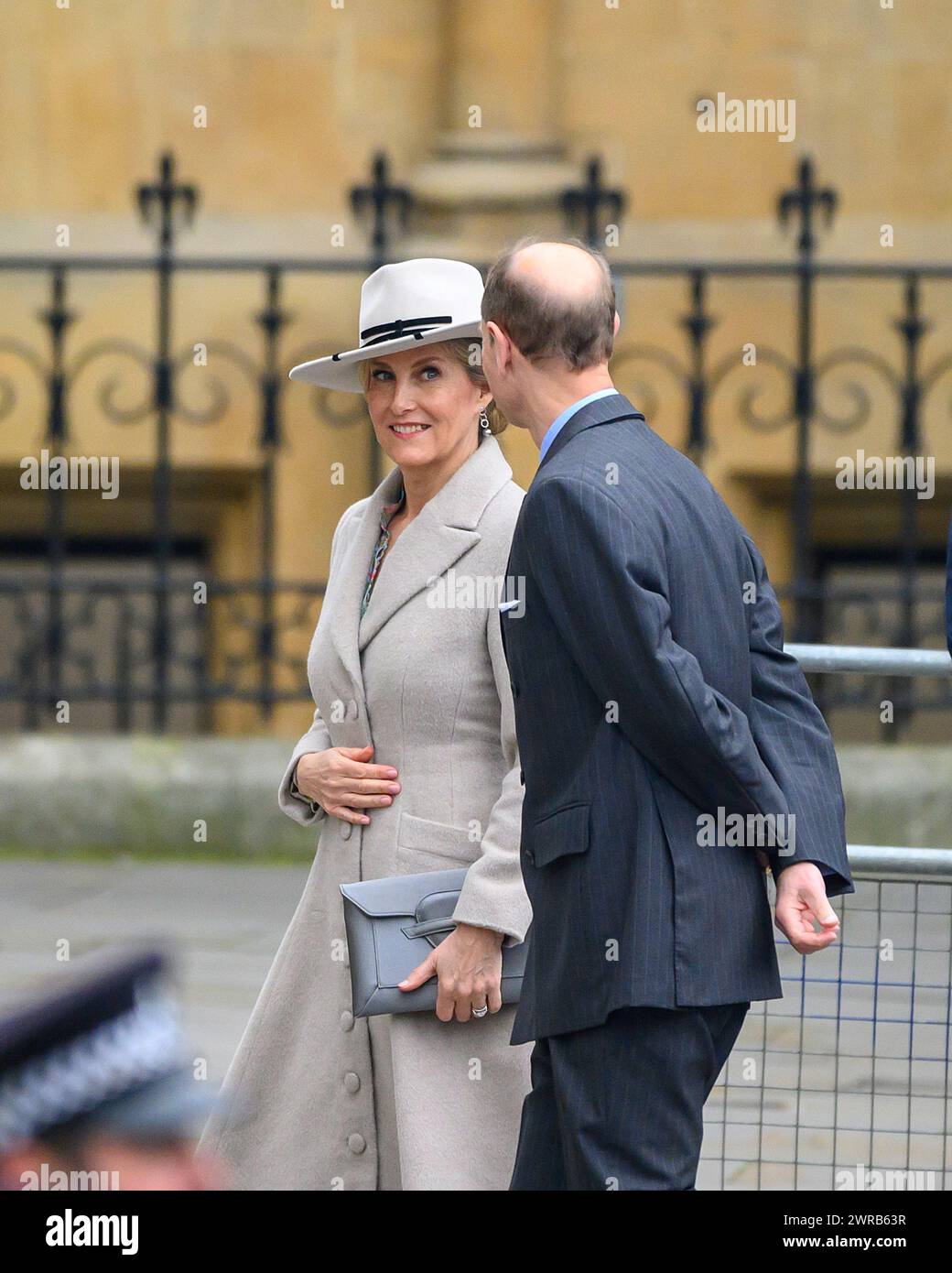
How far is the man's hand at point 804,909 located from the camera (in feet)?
9.19

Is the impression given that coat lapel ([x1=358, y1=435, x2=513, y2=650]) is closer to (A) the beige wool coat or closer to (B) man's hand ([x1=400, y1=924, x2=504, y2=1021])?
(A) the beige wool coat

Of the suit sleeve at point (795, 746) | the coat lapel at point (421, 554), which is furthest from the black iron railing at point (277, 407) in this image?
the suit sleeve at point (795, 746)

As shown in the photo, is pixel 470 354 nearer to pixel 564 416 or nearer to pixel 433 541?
pixel 433 541

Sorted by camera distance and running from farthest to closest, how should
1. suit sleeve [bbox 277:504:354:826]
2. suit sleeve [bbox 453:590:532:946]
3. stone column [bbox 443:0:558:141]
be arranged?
stone column [bbox 443:0:558:141], suit sleeve [bbox 277:504:354:826], suit sleeve [bbox 453:590:532:946]

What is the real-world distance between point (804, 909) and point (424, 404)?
1107 millimetres

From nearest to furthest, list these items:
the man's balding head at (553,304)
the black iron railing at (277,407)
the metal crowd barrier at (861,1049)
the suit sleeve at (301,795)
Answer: the man's balding head at (553,304) → the suit sleeve at (301,795) → the metal crowd barrier at (861,1049) → the black iron railing at (277,407)

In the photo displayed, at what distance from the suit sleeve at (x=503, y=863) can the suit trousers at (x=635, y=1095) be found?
446 millimetres

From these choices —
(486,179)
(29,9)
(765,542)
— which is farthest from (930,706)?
(29,9)

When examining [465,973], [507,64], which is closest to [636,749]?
[465,973]

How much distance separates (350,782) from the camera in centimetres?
347

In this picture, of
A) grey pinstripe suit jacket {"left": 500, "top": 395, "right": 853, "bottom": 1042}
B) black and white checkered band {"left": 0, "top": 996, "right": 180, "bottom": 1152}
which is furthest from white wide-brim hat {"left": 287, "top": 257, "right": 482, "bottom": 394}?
black and white checkered band {"left": 0, "top": 996, "right": 180, "bottom": 1152}

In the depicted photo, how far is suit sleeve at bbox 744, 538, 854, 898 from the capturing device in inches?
113

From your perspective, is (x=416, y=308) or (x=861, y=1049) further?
(x=861, y=1049)

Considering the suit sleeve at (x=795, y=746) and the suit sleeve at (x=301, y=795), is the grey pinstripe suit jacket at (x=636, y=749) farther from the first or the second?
the suit sleeve at (x=301, y=795)
